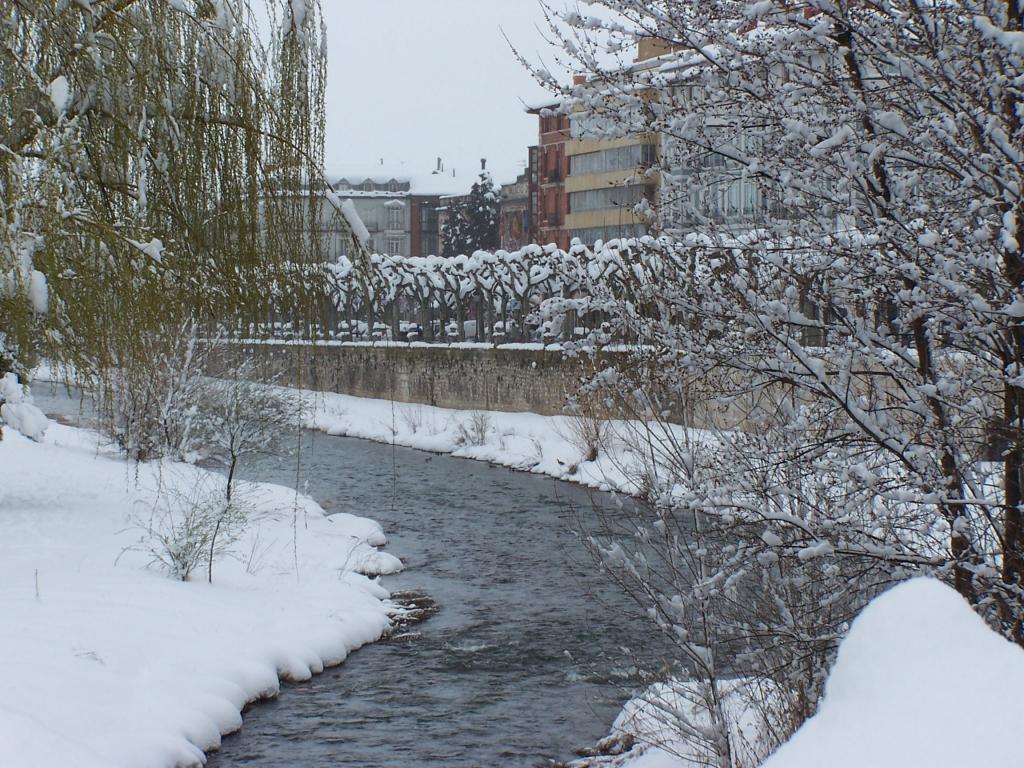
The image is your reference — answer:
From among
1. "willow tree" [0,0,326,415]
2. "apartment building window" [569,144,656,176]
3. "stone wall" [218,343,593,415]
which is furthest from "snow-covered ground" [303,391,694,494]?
"apartment building window" [569,144,656,176]

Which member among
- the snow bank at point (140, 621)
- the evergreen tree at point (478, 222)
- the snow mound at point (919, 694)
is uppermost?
the evergreen tree at point (478, 222)

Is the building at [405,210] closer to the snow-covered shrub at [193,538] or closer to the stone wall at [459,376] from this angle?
the stone wall at [459,376]

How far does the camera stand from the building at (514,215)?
262 feet

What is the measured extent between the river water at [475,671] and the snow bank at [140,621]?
34cm

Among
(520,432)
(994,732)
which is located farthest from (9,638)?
(520,432)

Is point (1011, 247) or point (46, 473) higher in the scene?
point (1011, 247)

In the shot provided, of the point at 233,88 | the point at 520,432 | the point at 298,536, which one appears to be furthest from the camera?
the point at 520,432

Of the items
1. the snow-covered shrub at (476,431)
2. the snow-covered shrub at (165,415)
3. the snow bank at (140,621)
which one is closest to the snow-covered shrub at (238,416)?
the snow-covered shrub at (165,415)

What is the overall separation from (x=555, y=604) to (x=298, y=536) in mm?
3568

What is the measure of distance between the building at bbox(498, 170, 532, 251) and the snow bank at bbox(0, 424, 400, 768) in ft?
212

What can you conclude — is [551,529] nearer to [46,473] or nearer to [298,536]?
[298,536]

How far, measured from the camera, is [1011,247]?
445 centimetres

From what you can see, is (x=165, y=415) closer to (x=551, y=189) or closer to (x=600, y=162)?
(x=600, y=162)

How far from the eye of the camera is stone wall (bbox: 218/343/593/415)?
2888cm
